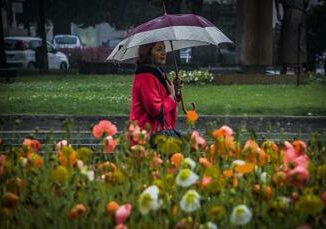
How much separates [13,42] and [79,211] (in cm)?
3648

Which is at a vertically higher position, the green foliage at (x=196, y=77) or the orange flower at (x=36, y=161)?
the orange flower at (x=36, y=161)

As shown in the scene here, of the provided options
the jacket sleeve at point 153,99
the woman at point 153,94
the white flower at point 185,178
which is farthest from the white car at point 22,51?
the white flower at point 185,178

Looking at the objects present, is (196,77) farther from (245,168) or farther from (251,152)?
(245,168)

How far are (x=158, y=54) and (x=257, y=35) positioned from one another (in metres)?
17.7

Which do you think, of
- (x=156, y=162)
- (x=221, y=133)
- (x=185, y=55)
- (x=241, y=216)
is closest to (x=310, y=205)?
(x=241, y=216)

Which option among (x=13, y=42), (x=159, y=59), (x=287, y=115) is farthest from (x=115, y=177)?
(x=13, y=42)

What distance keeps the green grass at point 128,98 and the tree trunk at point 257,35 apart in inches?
86.6

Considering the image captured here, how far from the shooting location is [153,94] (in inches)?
254

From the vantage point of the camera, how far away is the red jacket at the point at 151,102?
643cm

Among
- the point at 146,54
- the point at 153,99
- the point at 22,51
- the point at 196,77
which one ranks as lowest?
the point at 196,77

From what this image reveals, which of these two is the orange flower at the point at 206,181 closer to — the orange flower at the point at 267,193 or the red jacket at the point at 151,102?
the orange flower at the point at 267,193

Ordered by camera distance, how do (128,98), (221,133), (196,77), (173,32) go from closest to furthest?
(221,133)
(173,32)
(128,98)
(196,77)

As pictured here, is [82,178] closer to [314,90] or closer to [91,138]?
[91,138]

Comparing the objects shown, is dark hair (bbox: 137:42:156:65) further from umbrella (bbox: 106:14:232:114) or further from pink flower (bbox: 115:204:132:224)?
pink flower (bbox: 115:204:132:224)
